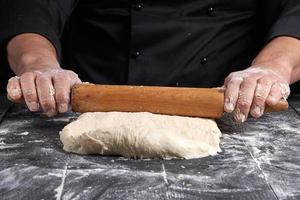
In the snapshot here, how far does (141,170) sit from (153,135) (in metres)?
0.13

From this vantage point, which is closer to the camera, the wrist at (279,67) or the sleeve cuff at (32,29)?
the wrist at (279,67)

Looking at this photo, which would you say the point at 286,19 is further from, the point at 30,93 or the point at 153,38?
the point at 30,93

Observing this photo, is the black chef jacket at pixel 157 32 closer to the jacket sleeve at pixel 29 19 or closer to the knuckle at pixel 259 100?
the jacket sleeve at pixel 29 19

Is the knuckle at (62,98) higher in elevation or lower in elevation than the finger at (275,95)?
lower

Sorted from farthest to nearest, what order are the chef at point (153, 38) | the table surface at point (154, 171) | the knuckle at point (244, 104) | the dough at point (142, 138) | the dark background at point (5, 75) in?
1. the dark background at point (5, 75)
2. the chef at point (153, 38)
3. the knuckle at point (244, 104)
4. the dough at point (142, 138)
5. the table surface at point (154, 171)

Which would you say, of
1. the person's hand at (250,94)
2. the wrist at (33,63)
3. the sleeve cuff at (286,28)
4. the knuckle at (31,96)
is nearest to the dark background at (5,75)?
the wrist at (33,63)

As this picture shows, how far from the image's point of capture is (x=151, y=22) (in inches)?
83.2

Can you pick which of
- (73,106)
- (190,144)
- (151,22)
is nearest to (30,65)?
(73,106)

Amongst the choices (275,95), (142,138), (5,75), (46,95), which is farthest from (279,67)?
Result: (5,75)

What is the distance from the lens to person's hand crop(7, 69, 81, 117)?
1623 mm

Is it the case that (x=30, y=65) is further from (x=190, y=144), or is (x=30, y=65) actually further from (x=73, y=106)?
(x=190, y=144)

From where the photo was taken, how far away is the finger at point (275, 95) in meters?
1.59

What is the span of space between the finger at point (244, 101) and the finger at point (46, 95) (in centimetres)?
53

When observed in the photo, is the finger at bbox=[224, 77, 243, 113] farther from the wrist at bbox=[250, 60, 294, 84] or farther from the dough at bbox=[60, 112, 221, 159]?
the wrist at bbox=[250, 60, 294, 84]
